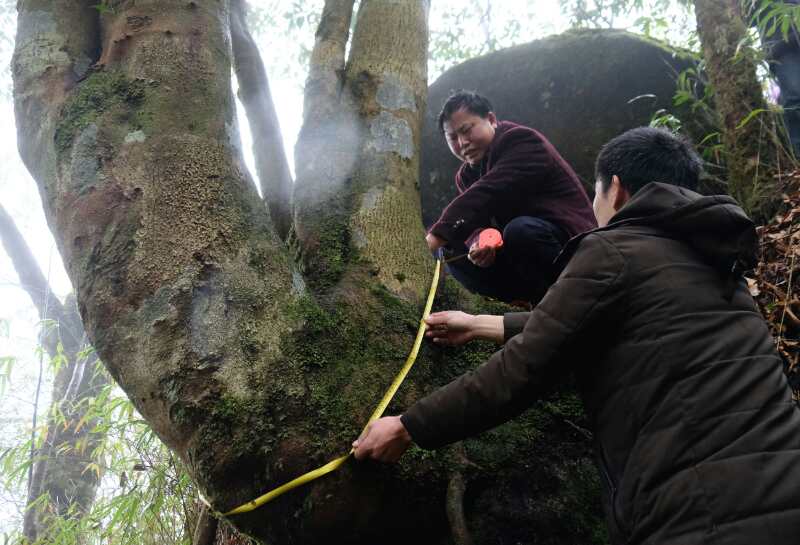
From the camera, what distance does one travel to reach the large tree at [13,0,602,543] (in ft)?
5.43

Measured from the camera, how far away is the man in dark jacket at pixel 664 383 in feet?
4.30

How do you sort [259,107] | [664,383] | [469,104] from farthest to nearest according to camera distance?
1. [259,107]
2. [469,104]
3. [664,383]

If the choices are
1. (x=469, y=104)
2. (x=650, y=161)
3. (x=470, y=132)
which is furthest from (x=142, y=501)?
(x=650, y=161)

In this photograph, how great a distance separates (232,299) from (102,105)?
922 mm

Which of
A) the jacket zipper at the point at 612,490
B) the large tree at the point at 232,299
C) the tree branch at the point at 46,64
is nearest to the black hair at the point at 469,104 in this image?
the large tree at the point at 232,299

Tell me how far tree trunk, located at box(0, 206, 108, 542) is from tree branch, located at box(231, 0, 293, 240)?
2019 millimetres

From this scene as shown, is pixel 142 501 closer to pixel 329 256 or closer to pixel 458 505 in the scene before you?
pixel 329 256

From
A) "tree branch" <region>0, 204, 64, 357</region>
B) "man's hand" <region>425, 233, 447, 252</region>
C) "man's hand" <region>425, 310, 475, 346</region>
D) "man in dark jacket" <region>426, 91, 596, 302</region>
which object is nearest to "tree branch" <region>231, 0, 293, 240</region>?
"man's hand" <region>425, 233, 447, 252</region>

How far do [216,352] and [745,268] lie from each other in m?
1.55

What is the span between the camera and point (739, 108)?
3.66 m

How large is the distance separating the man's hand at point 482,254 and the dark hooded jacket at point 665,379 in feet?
3.62

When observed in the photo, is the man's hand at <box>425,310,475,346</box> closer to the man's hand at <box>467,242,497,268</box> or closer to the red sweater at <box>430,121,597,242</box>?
the man's hand at <box>467,242,497,268</box>

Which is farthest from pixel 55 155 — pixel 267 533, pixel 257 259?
pixel 267 533

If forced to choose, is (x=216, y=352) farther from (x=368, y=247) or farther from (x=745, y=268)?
(x=745, y=268)
